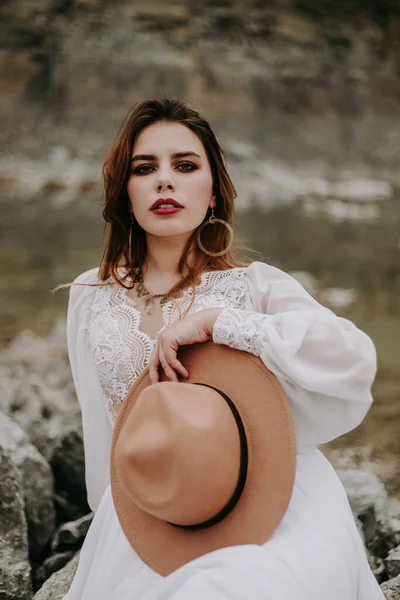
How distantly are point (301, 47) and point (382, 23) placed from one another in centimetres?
100

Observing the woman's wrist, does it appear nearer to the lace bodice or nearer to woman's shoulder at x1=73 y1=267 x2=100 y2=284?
the lace bodice

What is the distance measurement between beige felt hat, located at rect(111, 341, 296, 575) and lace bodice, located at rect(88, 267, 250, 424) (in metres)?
0.28

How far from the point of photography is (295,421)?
125 cm

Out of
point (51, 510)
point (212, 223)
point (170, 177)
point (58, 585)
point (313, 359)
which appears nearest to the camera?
point (313, 359)

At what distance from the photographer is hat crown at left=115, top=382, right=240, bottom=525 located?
42.9 inches

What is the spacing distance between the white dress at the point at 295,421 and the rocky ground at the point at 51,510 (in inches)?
21.4

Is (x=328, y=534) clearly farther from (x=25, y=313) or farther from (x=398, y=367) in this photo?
(x=25, y=313)

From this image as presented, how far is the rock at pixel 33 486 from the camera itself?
7.22 feet

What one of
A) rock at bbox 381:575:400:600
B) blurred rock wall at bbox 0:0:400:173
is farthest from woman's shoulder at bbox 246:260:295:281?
blurred rock wall at bbox 0:0:400:173

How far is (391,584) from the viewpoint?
182cm

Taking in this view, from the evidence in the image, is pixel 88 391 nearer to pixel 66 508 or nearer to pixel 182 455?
pixel 182 455

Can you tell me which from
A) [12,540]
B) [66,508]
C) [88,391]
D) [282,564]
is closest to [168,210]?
[88,391]

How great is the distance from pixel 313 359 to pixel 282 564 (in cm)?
35

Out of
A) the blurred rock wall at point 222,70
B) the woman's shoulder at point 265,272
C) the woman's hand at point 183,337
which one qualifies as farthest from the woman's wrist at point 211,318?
the blurred rock wall at point 222,70
